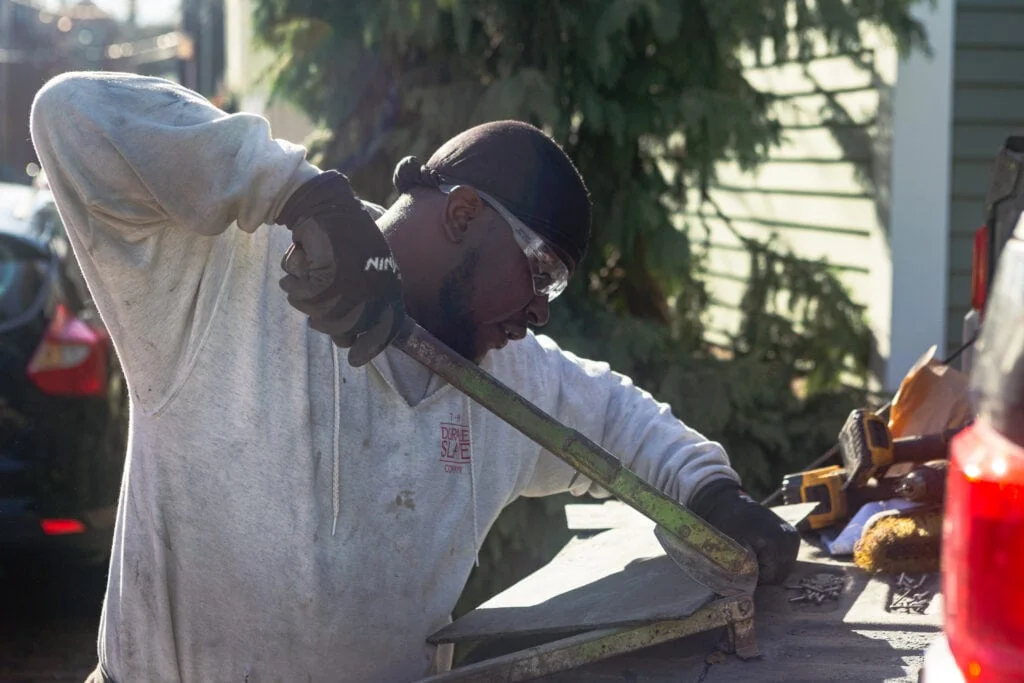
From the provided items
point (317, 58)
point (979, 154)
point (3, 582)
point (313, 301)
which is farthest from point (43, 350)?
point (979, 154)

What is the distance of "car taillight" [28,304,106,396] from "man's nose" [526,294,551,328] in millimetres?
3143

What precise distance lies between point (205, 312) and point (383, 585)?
0.60 m

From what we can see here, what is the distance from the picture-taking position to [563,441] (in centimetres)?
219

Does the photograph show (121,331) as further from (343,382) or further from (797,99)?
(797,99)

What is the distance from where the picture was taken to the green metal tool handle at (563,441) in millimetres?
2162

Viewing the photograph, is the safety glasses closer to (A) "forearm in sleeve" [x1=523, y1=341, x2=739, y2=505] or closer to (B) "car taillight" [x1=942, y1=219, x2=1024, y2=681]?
(A) "forearm in sleeve" [x1=523, y1=341, x2=739, y2=505]

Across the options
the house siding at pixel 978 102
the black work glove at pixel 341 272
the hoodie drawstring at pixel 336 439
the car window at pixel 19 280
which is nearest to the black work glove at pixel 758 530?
the hoodie drawstring at pixel 336 439

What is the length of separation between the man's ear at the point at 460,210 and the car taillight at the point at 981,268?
4.55ft

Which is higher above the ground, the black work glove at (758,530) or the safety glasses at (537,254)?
the safety glasses at (537,254)

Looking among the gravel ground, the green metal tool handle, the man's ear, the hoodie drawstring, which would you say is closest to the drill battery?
the green metal tool handle

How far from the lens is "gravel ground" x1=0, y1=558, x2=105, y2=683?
495cm

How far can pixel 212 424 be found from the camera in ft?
7.60

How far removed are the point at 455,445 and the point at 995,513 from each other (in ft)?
4.25

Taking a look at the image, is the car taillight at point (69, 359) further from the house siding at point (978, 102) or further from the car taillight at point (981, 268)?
the house siding at point (978, 102)
